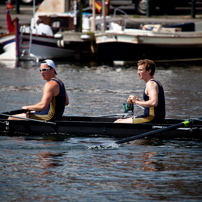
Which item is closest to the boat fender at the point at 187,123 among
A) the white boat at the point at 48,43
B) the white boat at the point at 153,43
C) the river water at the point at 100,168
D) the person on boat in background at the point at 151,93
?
the river water at the point at 100,168

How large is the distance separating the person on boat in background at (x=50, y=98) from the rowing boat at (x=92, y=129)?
5.6 inches

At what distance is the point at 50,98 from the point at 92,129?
1.05 meters

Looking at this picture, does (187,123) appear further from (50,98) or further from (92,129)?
(50,98)

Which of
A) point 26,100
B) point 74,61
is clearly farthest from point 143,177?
point 74,61

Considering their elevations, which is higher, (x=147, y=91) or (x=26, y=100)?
(x=147, y=91)

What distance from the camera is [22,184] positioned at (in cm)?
749

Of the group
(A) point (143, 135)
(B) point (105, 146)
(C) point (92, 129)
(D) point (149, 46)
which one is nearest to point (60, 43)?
(D) point (149, 46)

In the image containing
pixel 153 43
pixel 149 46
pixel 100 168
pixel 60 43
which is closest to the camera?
pixel 100 168

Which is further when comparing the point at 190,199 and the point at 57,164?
the point at 57,164

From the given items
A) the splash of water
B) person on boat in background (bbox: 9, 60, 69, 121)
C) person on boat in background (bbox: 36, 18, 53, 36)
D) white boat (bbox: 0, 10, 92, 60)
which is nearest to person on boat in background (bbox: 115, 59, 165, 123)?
the splash of water

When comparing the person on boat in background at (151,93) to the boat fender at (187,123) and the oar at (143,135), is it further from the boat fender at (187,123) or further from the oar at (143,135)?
the boat fender at (187,123)

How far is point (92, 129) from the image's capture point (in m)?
10.4

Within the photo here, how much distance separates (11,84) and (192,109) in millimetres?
7756

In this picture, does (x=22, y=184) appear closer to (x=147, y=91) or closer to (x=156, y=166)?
(x=156, y=166)
